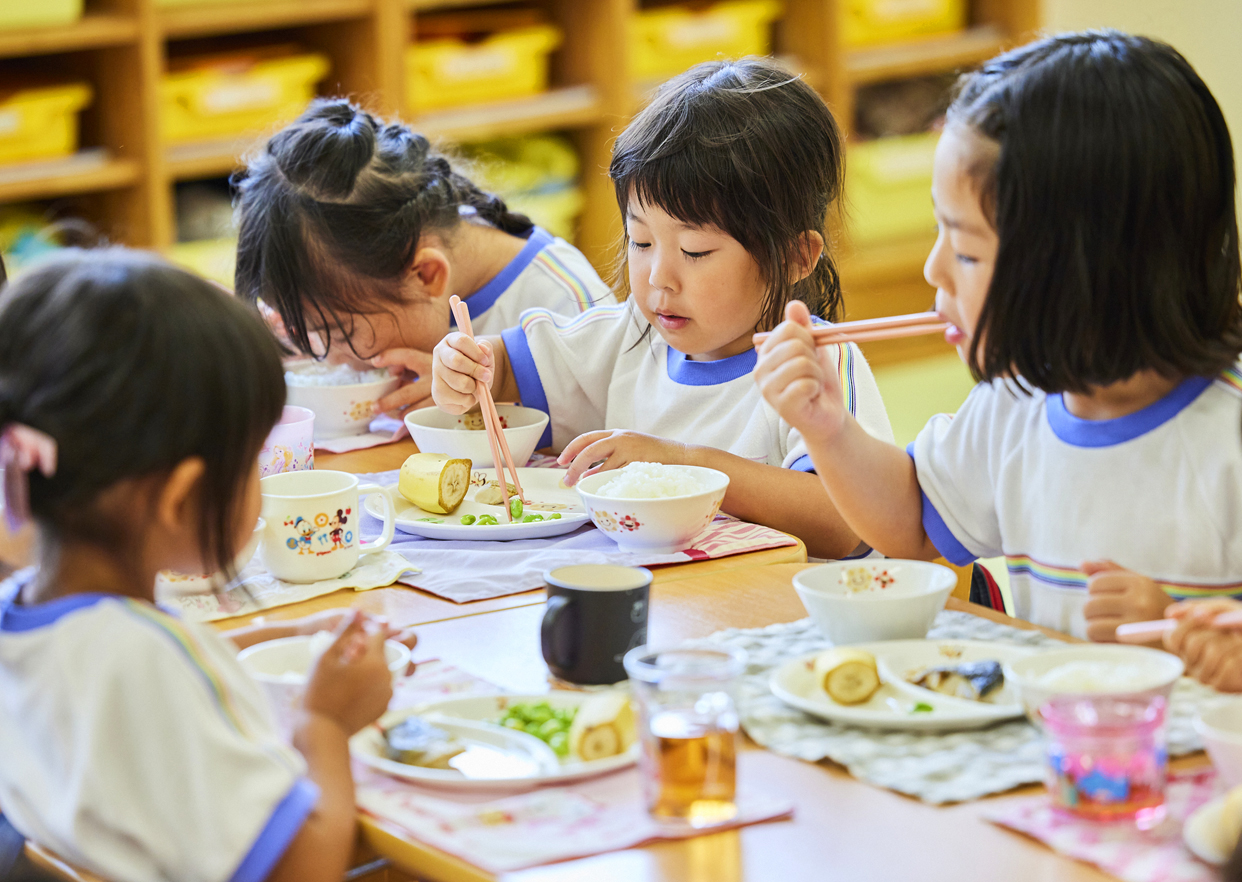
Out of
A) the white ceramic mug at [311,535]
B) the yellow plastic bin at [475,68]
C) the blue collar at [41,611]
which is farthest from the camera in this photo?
the yellow plastic bin at [475,68]

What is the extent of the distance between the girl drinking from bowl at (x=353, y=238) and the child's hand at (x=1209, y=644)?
1248 millimetres

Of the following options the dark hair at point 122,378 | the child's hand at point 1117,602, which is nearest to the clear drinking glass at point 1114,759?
the child's hand at point 1117,602

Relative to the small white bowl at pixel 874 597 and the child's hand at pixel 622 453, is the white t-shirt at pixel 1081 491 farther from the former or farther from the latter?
the child's hand at pixel 622 453

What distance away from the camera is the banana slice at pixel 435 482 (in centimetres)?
154

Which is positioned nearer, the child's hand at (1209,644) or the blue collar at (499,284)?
the child's hand at (1209,644)

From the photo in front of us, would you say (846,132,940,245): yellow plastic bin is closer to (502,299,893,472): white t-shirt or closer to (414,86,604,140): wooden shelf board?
(414,86,604,140): wooden shelf board

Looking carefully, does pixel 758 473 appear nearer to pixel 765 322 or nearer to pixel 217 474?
pixel 765 322

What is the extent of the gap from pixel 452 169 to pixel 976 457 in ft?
3.70

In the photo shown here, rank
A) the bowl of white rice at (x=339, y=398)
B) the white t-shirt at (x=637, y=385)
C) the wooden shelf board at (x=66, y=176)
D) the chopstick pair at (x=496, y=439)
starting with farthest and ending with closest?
the wooden shelf board at (x=66, y=176) → the bowl of white rice at (x=339, y=398) → the white t-shirt at (x=637, y=385) → the chopstick pair at (x=496, y=439)

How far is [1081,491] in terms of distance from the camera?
4.07 ft

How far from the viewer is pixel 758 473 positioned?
5.07 ft

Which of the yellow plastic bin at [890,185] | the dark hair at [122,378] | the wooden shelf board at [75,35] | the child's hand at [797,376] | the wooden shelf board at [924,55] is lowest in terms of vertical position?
the yellow plastic bin at [890,185]

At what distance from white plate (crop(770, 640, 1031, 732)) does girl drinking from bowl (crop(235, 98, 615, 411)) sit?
42.8 inches

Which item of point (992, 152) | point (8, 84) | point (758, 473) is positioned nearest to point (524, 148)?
point (8, 84)
